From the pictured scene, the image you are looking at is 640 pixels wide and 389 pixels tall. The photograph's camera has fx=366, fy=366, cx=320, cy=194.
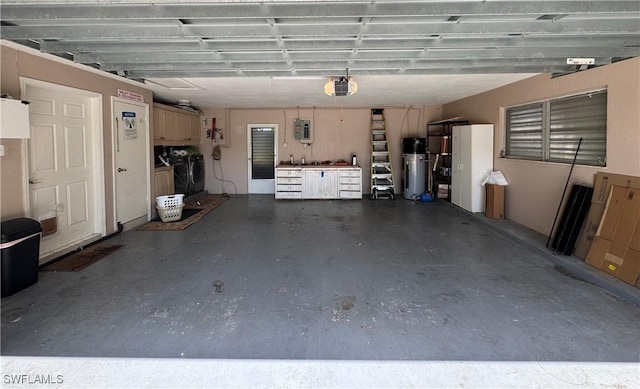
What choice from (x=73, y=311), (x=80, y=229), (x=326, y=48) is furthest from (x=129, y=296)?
(x=326, y=48)

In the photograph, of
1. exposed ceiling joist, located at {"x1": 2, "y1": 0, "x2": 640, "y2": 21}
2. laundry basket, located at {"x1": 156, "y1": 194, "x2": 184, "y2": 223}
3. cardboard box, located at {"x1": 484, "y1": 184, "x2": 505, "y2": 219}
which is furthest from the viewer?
laundry basket, located at {"x1": 156, "y1": 194, "x2": 184, "y2": 223}

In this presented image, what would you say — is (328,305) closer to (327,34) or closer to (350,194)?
(327,34)

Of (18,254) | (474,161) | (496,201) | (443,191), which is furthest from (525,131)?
(18,254)

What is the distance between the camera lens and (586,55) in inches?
144

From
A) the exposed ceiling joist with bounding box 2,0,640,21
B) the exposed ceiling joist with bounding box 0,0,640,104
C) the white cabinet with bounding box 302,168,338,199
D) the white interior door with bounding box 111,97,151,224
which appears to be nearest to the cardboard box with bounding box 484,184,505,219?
the exposed ceiling joist with bounding box 0,0,640,104

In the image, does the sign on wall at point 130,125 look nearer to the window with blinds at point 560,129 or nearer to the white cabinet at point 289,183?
the white cabinet at point 289,183

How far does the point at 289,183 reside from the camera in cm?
898

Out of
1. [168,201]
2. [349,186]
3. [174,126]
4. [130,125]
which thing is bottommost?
[168,201]

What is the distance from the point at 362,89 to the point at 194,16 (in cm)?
421

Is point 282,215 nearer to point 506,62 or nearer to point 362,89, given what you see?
point 362,89

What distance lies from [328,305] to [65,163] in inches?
146

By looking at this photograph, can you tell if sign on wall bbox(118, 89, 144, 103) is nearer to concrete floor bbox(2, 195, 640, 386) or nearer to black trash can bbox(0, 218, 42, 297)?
concrete floor bbox(2, 195, 640, 386)

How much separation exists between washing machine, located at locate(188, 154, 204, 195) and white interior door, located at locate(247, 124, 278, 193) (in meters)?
1.25

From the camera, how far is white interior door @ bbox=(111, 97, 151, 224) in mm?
5447
